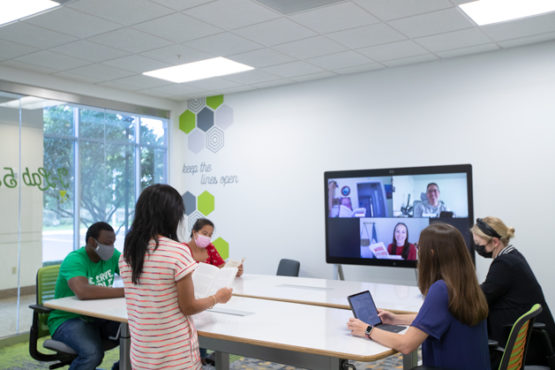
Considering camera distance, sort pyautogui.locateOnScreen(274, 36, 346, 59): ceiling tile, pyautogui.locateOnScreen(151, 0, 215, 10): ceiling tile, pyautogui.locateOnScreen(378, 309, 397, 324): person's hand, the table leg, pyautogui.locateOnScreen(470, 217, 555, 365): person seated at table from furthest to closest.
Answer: pyautogui.locateOnScreen(274, 36, 346, 59): ceiling tile, pyautogui.locateOnScreen(151, 0, 215, 10): ceiling tile, the table leg, pyautogui.locateOnScreen(470, 217, 555, 365): person seated at table, pyautogui.locateOnScreen(378, 309, 397, 324): person's hand

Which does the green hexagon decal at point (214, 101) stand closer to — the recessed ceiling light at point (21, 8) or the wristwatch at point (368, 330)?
the recessed ceiling light at point (21, 8)

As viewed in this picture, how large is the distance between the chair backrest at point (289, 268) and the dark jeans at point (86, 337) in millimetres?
2248

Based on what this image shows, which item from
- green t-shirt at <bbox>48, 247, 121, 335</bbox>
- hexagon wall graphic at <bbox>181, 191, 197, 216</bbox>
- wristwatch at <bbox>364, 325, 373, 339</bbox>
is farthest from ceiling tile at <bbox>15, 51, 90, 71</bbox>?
wristwatch at <bbox>364, 325, 373, 339</bbox>

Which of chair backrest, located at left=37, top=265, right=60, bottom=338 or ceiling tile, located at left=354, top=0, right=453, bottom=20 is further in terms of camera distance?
ceiling tile, located at left=354, top=0, right=453, bottom=20

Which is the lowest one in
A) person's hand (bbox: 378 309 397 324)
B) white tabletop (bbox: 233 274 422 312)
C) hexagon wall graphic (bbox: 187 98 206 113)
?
white tabletop (bbox: 233 274 422 312)

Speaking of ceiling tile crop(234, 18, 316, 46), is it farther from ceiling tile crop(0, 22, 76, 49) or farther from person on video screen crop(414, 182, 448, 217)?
Result: person on video screen crop(414, 182, 448, 217)

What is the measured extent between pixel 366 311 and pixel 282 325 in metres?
0.44

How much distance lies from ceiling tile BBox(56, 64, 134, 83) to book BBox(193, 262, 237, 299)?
325 centimetres

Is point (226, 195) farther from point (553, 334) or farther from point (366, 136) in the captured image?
point (553, 334)

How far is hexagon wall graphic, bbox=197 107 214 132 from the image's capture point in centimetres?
668

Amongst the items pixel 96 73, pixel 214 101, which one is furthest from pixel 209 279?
pixel 214 101

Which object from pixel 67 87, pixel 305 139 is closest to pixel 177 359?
pixel 305 139

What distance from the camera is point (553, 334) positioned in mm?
2797

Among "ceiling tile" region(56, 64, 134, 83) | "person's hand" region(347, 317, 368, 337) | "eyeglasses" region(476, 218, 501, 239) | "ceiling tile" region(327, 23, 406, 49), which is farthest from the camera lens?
"ceiling tile" region(56, 64, 134, 83)
